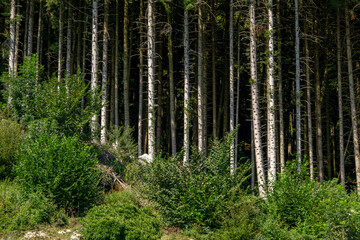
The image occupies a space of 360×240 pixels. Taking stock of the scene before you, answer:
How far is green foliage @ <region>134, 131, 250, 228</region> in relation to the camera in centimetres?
873

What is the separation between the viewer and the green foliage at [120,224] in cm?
668

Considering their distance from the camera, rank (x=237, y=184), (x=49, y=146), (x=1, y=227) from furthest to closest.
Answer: (x=237, y=184)
(x=49, y=146)
(x=1, y=227)

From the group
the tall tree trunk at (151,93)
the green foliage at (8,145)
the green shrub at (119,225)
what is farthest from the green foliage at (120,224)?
the tall tree trunk at (151,93)

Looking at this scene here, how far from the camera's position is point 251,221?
329 inches

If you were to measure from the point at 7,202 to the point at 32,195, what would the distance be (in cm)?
66

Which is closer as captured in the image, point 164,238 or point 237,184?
point 164,238

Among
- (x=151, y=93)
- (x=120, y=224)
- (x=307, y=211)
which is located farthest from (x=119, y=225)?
(x=151, y=93)

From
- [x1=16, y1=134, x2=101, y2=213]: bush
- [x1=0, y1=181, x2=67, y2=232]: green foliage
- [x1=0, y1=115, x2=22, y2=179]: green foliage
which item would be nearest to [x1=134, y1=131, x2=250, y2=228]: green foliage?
[x1=16, y1=134, x2=101, y2=213]: bush

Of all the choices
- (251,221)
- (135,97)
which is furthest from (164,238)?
(135,97)

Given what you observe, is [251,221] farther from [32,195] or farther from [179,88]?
[179,88]

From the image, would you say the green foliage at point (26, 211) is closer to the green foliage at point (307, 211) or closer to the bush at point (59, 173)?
the bush at point (59, 173)

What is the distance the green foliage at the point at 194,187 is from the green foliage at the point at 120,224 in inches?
51.9

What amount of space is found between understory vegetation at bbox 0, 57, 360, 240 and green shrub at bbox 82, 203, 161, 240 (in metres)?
Answer: 0.02

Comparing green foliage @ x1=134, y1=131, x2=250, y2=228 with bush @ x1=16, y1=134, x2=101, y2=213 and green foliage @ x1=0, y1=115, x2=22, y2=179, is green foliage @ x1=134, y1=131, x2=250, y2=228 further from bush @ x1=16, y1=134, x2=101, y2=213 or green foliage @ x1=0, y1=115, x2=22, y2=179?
green foliage @ x1=0, y1=115, x2=22, y2=179
